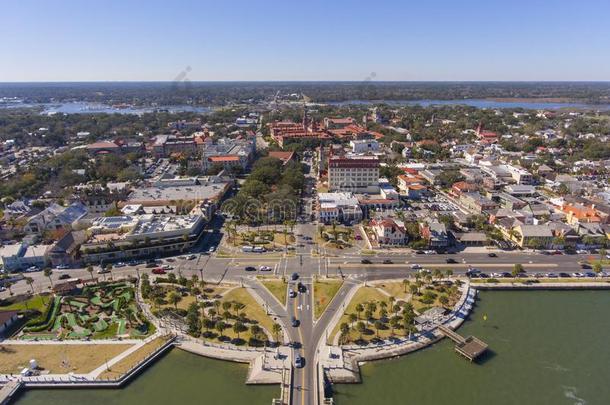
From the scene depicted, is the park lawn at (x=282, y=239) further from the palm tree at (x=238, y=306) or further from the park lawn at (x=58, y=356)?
the park lawn at (x=58, y=356)

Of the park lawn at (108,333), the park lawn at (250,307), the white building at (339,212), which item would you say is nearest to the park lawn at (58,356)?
the park lawn at (108,333)

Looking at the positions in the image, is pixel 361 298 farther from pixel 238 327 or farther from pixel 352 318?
pixel 238 327

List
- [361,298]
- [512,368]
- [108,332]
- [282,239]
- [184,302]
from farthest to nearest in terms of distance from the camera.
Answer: [282,239] → [361,298] → [184,302] → [108,332] → [512,368]

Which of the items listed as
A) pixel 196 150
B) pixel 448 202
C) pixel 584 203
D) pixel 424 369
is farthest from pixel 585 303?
pixel 196 150

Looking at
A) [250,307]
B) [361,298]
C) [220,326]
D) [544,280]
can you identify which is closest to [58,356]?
[220,326]

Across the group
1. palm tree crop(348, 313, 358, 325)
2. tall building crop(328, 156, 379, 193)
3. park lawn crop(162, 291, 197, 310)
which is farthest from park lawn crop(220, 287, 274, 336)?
tall building crop(328, 156, 379, 193)

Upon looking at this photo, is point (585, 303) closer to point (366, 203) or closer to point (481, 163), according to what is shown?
point (366, 203)
